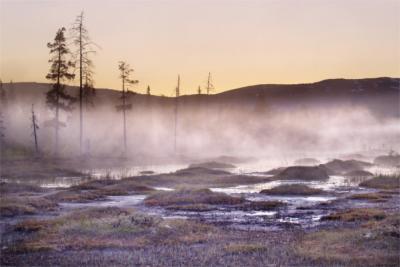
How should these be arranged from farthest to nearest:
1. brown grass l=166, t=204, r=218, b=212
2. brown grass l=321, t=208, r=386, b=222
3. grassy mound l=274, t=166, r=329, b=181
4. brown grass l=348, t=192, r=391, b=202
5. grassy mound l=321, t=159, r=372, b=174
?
grassy mound l=321, t=159, r=372, b=174 < grassy mound l=274, t=166, r=329, b=181 < brown grass l=348, t=192, r=391, b=202 < brown grass l=166, t=204, r=218, b=212 < brown grass l=321, t=208, r=386, b=222

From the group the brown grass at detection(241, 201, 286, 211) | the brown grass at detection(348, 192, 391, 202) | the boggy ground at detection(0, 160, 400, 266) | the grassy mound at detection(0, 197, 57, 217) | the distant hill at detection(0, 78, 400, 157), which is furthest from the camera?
the distant hill at detection(0, 78, 400, 157)

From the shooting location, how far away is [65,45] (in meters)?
76.8

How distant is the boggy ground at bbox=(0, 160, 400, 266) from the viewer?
757 inches

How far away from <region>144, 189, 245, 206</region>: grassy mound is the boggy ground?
1980 millimetres

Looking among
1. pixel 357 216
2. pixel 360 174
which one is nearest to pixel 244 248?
pixel 357 216

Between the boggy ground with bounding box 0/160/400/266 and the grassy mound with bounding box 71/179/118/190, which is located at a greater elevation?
the grassy mound with bounding box 71/179/118/190

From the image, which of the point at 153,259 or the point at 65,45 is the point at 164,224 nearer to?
the point at 153,259

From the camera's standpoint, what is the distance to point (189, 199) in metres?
37.2

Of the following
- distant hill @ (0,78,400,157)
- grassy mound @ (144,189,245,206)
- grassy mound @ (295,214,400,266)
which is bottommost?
grassy mound @ (295,214,400,266)

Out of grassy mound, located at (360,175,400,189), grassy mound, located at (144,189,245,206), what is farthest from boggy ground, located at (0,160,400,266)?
grassy mound, located at (360,175,400,189)

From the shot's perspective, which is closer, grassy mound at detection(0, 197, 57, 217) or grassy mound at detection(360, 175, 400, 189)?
grassy mound at detection(0, 197, 57, 217)

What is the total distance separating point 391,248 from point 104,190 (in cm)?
2686

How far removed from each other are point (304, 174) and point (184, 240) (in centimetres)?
3508

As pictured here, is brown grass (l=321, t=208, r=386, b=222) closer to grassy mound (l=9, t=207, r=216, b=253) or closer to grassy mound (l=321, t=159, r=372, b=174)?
grassy mound (l=9, t=207, r=216, b=253)
